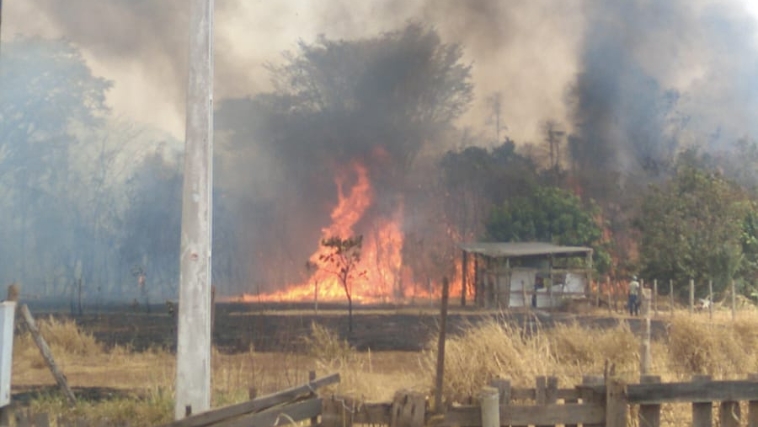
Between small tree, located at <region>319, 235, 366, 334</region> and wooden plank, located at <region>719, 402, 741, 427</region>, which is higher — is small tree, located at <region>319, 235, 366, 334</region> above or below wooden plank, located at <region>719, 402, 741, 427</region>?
above

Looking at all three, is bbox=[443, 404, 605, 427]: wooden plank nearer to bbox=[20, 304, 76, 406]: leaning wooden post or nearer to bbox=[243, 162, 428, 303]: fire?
bbox=[20, 304, 76, 406]: leaning wooden post

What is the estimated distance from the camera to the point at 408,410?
18.9ft

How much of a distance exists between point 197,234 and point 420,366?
7036mm

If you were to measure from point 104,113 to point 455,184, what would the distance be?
18.3 m

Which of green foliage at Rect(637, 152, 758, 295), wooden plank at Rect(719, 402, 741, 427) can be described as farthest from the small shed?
wooden plank at Rect(719, 402, 741, 427)

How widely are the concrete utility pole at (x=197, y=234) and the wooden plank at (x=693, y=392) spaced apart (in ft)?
13.1

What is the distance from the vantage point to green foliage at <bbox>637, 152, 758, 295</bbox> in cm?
3250

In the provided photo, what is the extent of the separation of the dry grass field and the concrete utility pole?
3.16ft

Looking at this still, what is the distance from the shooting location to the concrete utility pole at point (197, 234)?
7.62 meters

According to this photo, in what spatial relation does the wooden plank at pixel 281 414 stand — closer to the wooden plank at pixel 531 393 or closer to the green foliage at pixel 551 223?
the wooden plank at pixel 531 393

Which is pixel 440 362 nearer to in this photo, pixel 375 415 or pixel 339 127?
pixel 375 415

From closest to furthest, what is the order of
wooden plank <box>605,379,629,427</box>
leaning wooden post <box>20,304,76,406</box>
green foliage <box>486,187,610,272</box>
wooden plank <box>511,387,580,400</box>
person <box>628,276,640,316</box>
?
wooden plank <box>605,379,629,427</box>
wooden plank <box>511,387,580,400</box>
leaning wooden post <box>20,304,76,406</box>
person <box>628,276,640,316</box>
green foliage <box>486,187,610,272</box>

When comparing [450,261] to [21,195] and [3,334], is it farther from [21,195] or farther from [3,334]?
[3,334]

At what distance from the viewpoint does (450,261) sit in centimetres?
4047
